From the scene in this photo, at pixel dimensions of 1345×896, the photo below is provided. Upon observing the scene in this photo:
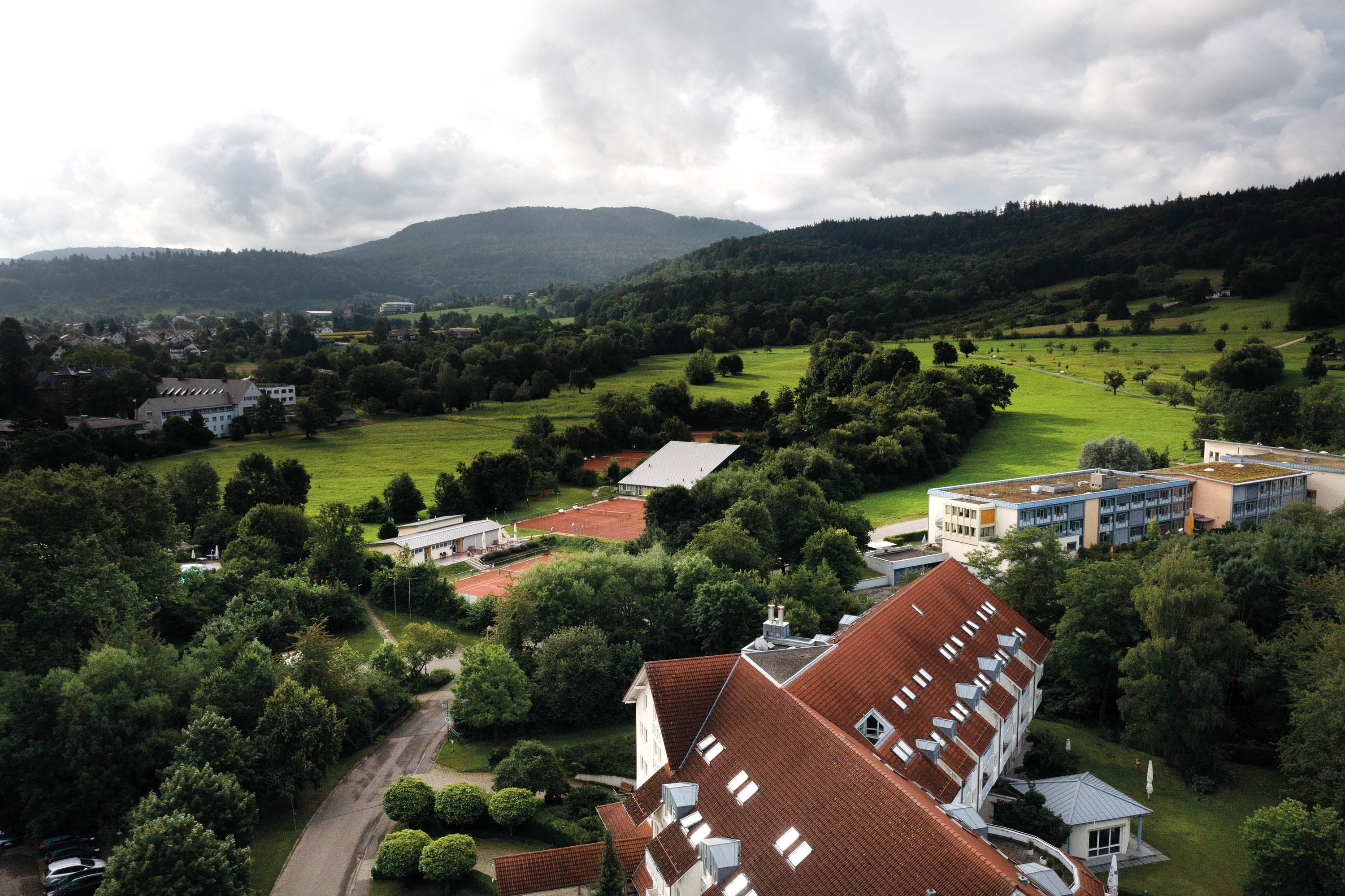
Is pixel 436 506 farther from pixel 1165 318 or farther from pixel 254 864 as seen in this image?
pixel 1165 318

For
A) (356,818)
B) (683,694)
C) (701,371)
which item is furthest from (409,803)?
(701,371)

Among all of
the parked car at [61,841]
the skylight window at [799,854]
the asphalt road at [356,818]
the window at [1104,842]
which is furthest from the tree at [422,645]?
the window at [1104,842]

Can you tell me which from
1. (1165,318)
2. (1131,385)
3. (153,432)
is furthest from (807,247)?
(153,432)

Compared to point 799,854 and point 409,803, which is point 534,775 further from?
point 799,854

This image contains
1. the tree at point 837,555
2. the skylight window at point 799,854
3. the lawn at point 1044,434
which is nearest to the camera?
the skylight window at point 799,854

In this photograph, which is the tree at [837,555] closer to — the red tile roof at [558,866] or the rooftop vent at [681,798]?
the red tile roof at [558,866]

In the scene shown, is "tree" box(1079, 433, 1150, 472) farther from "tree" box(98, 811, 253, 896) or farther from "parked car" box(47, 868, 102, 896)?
"parked car" box(47, 868, 102, 896)
